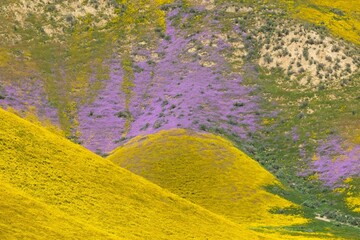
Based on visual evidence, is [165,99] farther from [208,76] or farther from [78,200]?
[78,200]

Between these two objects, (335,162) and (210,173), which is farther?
(335,162)

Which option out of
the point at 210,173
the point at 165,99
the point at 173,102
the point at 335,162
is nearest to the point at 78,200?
the point at 210,173

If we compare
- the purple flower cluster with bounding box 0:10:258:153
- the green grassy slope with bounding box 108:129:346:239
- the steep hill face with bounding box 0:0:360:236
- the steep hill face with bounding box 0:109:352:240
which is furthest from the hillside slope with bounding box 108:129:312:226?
the steep hill face with bounding box 0:109:352:240

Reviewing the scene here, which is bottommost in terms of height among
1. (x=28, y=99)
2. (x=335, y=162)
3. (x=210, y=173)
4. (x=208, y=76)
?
(x=210, y=173)

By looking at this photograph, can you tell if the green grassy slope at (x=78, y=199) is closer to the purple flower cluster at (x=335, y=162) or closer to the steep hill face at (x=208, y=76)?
the steep hill face at (x=208, y=76)

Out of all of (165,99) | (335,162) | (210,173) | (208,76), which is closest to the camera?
(210,173)

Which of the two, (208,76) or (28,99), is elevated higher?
(208,76)

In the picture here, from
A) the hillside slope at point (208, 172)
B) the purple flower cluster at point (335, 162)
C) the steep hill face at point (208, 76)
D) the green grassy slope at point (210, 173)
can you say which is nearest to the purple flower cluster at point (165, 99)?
the steep hill face at point (208, 76)

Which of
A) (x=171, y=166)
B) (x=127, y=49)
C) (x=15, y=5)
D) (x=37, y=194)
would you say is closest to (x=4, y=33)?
(x=15, y=5)

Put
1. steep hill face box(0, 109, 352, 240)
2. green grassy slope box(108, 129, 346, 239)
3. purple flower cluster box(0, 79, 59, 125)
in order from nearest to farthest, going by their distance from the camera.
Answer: steep hill face box(0, 109, 352, 240) < green grassy slope box(108, 129, 346, 239) < purple flower cluster box(0, 79, 59, 125)

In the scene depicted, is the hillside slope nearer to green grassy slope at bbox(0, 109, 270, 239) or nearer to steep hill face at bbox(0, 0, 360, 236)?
steep hill face at bbox(0, 0, 360, 236)
